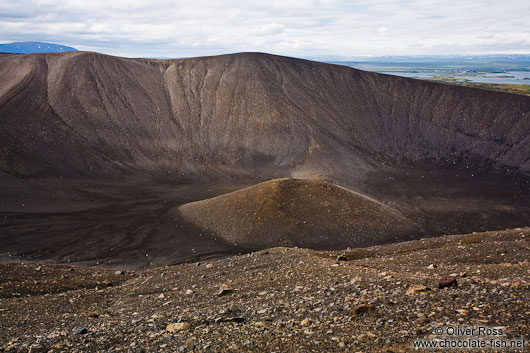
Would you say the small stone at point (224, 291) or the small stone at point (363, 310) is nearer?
the small stone at point (363, 310)

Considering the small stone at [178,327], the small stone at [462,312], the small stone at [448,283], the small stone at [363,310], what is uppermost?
the small stone at [462,312]

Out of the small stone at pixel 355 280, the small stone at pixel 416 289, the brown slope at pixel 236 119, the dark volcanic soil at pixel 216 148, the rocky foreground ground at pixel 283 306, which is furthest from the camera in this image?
the brown slope at pixel 236 119

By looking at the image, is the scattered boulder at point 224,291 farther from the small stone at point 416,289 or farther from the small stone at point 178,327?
the small stone at point 416,289

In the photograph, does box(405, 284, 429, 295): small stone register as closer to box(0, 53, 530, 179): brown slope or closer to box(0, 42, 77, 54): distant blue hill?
box(0, 53, 530, 179): brown slope

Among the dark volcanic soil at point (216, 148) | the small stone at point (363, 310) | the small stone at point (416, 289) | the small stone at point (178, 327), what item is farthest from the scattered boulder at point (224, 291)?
the dark volcanic soil at point (216, 148)

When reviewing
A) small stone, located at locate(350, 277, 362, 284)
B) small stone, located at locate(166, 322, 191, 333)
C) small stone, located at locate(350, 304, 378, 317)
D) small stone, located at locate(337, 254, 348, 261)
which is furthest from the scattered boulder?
→ small stone, located at locate(337, 254, 348, 261)

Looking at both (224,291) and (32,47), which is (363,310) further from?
(32,47)

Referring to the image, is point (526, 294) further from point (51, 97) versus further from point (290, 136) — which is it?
point (51, 97)

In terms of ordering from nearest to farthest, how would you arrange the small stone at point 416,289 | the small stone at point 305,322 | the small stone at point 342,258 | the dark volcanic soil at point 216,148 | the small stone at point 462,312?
the small stone at point 462,312 → the small stone at point 305,322 → the small stone at point 416,289 → the small stone at point 342,258 → the dark volcanic soil at point 216,148
